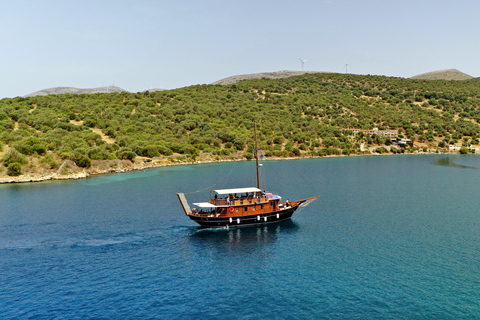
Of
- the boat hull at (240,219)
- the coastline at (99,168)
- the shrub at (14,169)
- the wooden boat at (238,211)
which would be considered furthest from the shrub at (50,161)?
the boat hull at (240,219)

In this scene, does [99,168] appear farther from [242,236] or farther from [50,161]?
[242,236]

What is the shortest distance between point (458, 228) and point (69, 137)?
359ft

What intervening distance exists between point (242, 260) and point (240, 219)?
11.6 meters

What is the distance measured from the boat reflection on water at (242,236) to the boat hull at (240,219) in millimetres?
601

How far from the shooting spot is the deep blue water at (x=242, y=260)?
27.9 m

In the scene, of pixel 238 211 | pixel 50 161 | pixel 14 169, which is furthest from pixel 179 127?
pixel 238 211

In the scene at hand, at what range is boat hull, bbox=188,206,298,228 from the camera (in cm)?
4731

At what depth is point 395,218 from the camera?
2007 inches

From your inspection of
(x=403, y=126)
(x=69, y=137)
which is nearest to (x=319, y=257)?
(x=69, y=137)

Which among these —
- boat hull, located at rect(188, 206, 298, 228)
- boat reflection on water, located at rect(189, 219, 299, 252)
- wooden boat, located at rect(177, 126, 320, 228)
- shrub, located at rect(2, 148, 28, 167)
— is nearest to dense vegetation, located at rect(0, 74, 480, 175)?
shrub, located at rect(2, 148, 28, 167)

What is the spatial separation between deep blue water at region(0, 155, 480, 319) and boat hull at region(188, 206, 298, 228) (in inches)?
42.1

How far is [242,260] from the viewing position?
37.2 m

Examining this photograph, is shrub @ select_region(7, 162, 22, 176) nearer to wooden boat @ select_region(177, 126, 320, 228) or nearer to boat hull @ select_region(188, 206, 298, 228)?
wooden boat @ select_region(177, 126, 320, 228)

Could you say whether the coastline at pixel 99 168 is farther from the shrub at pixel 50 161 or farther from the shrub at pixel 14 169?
the shrub at pixel 50 161
